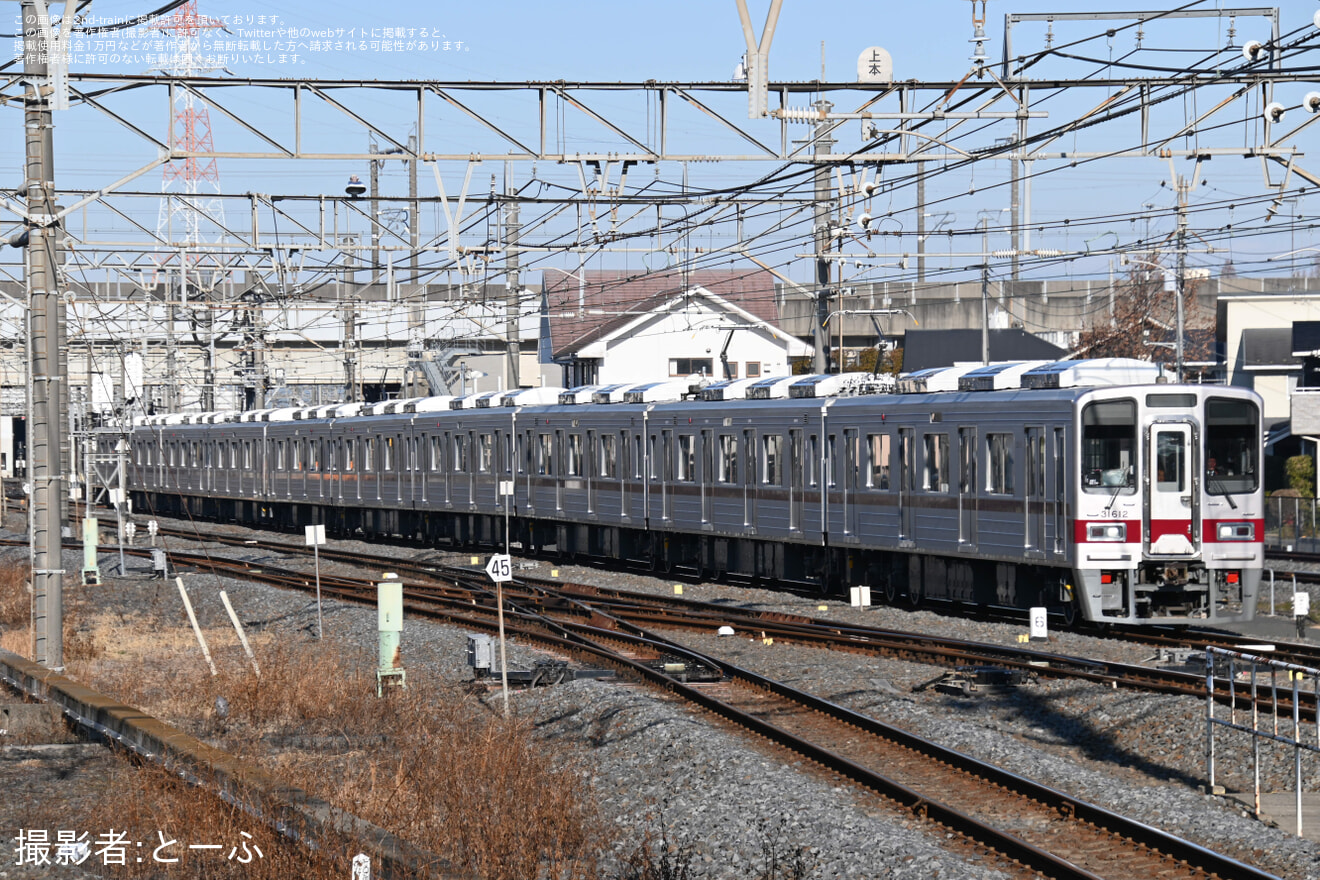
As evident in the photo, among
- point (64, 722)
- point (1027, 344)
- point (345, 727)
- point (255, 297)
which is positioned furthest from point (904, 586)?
point (1027, 344)

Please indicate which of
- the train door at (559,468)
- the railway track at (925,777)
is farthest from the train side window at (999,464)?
the train door at (559,468)

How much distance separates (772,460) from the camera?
78.6 ft

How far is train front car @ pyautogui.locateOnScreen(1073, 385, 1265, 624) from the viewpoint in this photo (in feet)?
57.3

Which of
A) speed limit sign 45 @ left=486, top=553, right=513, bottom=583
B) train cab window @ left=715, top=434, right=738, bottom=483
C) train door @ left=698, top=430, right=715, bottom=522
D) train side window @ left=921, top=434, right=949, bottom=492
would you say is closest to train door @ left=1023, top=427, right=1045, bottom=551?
train side window @ left=921, top=434, right=949, bottom=492

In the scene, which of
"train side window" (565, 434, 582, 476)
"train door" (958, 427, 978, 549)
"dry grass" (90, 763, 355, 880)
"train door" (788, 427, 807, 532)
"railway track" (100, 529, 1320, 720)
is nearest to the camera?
"dry grass" (90, 763, 355, 880)

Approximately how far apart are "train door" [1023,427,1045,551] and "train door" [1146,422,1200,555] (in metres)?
1.14

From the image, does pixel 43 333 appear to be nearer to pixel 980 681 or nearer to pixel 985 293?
pixel 980 681

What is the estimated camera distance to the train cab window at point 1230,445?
17.8 meters

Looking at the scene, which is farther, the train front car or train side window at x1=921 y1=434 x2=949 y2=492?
train side window at x1=921 y1=434 x2=949 y2=492

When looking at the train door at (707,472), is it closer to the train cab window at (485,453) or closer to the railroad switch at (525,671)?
the train cab window at (485,453)

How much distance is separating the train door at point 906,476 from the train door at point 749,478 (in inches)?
151

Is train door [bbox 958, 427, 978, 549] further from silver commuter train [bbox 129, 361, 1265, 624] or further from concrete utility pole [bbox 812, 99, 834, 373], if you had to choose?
concrete utility pole [bbox 812, 99, 834, 373]

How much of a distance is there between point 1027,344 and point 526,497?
2983cm

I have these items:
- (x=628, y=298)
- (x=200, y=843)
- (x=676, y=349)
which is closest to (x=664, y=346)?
(x=676, y=349)
